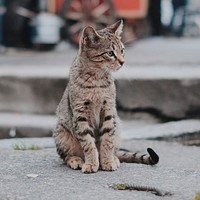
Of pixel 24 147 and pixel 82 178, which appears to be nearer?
pixel 82 178

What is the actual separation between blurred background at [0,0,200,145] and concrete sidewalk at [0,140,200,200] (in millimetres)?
1070

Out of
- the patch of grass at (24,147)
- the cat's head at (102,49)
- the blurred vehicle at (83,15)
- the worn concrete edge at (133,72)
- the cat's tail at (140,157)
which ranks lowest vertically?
the patch of grass at (24,147)

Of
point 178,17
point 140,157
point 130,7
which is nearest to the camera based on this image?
point 140,157

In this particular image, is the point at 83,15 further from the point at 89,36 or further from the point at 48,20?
the point at 89,36

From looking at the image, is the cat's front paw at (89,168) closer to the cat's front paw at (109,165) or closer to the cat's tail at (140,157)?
the cat's front paw at (109,165)

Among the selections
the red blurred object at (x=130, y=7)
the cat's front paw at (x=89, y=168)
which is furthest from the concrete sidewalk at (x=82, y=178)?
the red blurred object at (x=130, y=7)

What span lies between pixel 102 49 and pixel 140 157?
84 cm

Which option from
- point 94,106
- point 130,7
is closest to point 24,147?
point 94,106

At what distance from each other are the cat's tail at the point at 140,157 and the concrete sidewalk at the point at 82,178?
55mm

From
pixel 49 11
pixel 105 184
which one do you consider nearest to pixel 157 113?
pixel 105 184

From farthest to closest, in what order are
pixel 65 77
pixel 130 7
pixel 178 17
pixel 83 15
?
pixel 178 17 → pixel 130 7 → pixel 83 15 → pixel 65 77

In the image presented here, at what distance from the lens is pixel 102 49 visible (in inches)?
179

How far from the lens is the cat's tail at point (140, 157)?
15.4 feet

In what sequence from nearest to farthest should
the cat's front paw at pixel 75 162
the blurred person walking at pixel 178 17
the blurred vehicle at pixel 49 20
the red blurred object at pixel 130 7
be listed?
1. the cat's front paw at pixel 75 162
2. the blurred vehicle at pixel 49 20
3. the red blurred object at pixel 130 7
4. the blurred person walking at pixel 178 17
